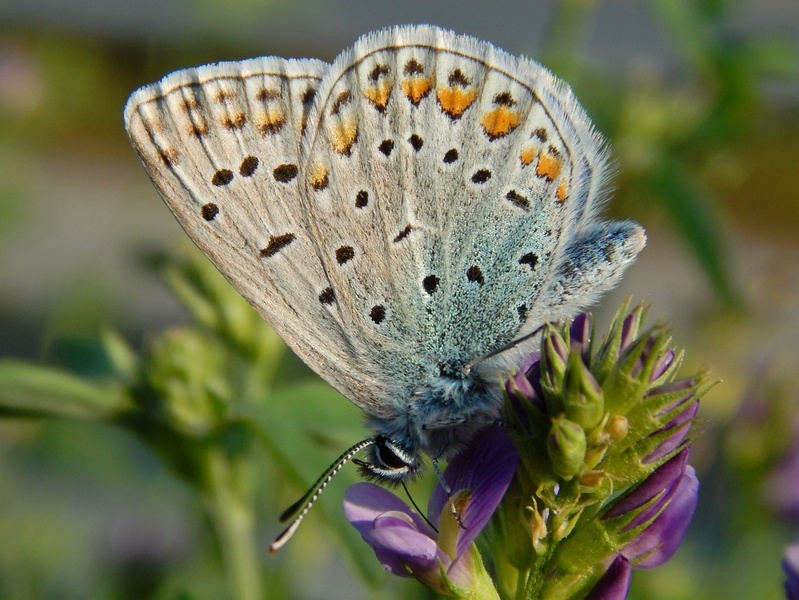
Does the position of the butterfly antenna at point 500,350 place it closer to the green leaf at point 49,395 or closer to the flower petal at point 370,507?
the flower petal at point 370,507

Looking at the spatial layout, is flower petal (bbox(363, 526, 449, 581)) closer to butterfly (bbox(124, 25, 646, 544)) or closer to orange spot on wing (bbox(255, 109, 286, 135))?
butterfly (bbox(124, 25, 646, 544))

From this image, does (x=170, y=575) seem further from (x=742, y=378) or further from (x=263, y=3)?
(x=263, y=3)

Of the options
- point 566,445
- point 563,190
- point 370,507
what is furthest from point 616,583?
point 563,190

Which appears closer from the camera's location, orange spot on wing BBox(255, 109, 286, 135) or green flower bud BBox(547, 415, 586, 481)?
green flower bud BBox(547, 415, 586, 481)

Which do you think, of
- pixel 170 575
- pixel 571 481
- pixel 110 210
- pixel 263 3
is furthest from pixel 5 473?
pixel 110 210

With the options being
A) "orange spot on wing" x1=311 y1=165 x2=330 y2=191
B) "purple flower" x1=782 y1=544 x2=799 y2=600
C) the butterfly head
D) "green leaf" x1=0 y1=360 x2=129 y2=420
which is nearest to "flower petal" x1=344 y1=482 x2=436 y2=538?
the butterfly head

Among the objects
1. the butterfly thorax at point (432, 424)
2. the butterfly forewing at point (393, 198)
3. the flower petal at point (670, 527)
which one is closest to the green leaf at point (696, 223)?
the butterfly forewing at point (393, 198)

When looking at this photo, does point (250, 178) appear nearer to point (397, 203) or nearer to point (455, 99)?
point (397, 203)
